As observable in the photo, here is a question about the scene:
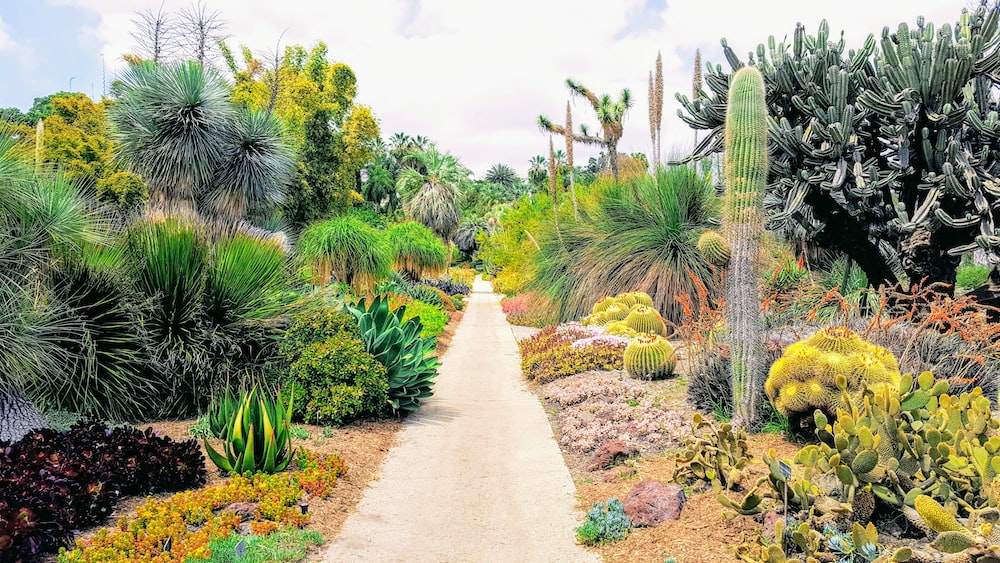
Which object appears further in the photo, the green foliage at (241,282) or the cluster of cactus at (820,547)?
the green foliage at (241,282)

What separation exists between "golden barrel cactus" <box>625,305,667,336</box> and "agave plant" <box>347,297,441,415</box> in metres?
4.47

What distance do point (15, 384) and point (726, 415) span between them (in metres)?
6.96

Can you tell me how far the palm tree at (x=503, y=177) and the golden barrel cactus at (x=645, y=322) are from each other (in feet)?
375

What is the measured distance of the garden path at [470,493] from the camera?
4.93 metres

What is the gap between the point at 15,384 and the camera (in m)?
6.51

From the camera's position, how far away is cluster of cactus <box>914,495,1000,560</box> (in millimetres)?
3482

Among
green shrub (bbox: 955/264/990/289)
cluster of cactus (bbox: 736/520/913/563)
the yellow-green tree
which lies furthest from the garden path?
the yellow-green tree

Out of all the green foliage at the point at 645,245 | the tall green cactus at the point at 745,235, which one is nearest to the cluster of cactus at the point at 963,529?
the tall green cactus at the point at 745,235

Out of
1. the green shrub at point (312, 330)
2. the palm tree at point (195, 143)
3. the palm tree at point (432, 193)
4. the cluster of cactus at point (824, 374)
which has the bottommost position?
the cluster of cactus at point (824, 374)

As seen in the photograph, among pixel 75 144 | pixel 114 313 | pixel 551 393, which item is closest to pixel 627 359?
pixel 551 393

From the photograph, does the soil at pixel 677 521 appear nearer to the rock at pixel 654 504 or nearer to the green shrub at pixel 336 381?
the rock at pixel 654 504

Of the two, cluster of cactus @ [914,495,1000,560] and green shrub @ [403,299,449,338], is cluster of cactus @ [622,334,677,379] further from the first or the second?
green shrub @ [403,299,449,338]

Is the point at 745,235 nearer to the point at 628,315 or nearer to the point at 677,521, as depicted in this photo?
the point at 677,521

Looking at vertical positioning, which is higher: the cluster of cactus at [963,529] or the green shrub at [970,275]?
the green shrub at [970,275]
